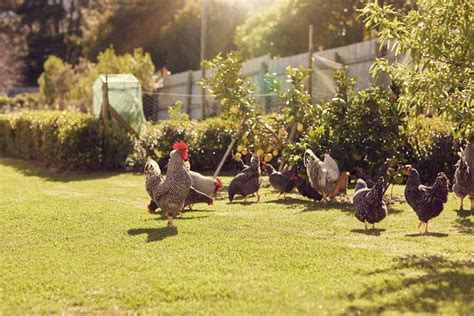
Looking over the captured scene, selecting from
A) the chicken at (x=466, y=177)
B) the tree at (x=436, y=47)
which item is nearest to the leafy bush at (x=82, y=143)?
the chicken at (x=466, y=177)

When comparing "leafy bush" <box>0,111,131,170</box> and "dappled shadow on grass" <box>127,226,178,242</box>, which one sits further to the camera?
"leafy bush" <box>0,111,131,170</box>

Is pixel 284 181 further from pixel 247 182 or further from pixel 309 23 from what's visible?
pixel 309 23

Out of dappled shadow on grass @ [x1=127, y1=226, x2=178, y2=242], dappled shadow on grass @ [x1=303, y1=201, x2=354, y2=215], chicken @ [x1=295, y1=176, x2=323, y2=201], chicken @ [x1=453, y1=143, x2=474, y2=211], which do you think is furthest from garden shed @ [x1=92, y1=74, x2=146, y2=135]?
chicken @ [x1=453, y1=143, x2=474, y2=211]

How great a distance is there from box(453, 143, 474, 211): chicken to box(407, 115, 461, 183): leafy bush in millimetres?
3676

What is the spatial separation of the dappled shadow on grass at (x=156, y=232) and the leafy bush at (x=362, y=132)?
15.3ft

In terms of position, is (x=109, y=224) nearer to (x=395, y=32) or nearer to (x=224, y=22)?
(x=395, y=32)

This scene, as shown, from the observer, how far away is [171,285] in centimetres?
616

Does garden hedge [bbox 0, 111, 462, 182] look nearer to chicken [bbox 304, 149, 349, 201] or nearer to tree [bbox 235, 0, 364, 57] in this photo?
chicken [bbox 304, 149, 349, 201]

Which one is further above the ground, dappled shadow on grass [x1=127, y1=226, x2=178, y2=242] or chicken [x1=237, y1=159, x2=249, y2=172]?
chicken [x1=237, y1=159, x2=249, y2=172]

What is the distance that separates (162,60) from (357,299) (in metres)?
53.4

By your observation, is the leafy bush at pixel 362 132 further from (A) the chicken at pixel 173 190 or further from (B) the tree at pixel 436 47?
(B) the tree at pixel 436 47

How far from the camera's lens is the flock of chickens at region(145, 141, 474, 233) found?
29.1 feet

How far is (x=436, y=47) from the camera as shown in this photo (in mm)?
6848

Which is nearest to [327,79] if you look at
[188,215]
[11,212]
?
[188,215]
